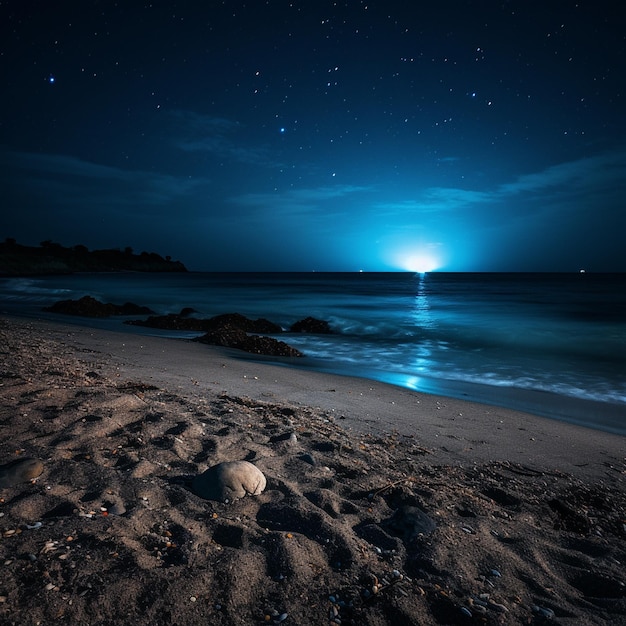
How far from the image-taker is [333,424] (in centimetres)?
411

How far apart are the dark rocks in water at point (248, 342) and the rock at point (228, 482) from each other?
261 inches

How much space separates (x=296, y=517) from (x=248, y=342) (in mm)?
7532

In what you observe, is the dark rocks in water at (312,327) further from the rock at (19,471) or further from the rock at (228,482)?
the rock at (19,471)

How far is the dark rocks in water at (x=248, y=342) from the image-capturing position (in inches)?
369

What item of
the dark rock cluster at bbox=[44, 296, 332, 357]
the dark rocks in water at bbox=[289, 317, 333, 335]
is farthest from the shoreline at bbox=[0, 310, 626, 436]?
the dark rocks in water at bbox=[289, 317, 333, 335]

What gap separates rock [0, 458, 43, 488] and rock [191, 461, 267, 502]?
3.14ft

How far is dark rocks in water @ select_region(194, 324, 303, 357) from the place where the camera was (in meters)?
9.38

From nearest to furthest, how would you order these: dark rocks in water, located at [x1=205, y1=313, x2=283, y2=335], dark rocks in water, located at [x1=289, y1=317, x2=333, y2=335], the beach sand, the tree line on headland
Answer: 1. the beach sand
2. dark rocks in water, located at [x1=205, y1=313, x2=283, y2=335]
3. dark rocks in water, located at [x1=289, y1=317, x2=333, y2=335]
4. the tree line on headland

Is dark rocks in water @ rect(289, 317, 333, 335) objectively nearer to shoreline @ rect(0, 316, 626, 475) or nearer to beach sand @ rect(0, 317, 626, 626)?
shoreline @ rect(0, 316, 626, 475)

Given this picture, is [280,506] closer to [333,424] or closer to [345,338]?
[333,424]

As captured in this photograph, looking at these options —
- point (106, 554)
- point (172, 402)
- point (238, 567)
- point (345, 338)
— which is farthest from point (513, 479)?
point (345, 338)

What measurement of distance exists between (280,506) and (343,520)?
382 mm

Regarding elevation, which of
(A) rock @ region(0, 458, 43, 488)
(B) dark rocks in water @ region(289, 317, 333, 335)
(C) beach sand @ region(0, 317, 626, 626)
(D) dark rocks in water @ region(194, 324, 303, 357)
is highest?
(A) rock @ region(0, 458, 43, 488)

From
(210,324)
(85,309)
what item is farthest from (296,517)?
(85,309)
